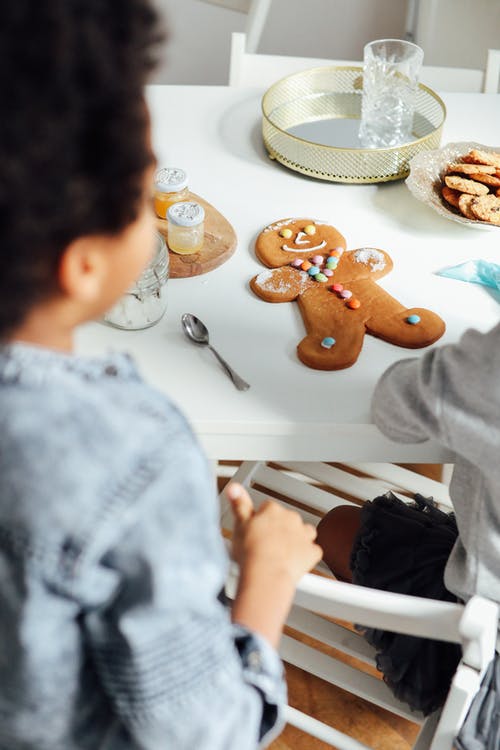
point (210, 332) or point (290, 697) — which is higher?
point (210, 332)

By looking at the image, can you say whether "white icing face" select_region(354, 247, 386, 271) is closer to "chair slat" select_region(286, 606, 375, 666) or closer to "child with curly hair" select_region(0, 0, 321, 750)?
"chair slat" select_region(286, 606, 375, 666)

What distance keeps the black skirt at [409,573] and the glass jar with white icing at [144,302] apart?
38 cm

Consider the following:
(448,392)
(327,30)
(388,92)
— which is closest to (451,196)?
(388,92)

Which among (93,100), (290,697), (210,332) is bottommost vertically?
(290,697)

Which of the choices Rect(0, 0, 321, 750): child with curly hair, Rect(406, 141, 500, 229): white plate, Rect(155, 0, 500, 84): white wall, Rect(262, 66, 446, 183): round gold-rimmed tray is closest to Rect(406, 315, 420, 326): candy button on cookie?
Rect(406, 141, 500, 229): white plate

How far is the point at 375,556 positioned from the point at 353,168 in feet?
1.85

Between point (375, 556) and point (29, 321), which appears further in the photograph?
point (375, 556)

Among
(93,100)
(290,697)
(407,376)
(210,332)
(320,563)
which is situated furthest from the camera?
(290,697)

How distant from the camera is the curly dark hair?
1.50ft

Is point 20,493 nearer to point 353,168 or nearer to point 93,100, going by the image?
point 93,100

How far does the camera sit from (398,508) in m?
1.20

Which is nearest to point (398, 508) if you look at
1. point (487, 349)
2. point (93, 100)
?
point (487, 349)

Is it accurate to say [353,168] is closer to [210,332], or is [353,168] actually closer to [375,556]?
[210,332]

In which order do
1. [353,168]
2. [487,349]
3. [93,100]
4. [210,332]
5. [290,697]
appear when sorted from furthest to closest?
1. [290,697]
2. [353,168]
3. [210,332]
4. [487,349]
5. [93,100]
